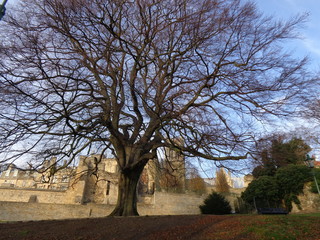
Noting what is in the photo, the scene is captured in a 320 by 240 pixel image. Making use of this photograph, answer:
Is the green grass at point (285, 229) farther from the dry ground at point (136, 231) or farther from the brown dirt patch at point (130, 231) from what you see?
the brown dirt patch at point (130, 231)

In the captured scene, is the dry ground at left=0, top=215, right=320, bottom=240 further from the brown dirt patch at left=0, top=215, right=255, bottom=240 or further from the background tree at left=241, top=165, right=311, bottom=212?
the background tree at left=241, top=165, right=311, bottom=212

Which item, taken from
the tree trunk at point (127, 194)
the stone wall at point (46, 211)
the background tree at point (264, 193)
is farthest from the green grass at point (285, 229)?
the stone wall at point (46, 211)

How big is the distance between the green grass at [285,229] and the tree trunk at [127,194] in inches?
178

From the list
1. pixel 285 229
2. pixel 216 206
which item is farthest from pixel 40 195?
pixel 285 229

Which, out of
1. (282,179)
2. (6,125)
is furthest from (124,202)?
(282,179)

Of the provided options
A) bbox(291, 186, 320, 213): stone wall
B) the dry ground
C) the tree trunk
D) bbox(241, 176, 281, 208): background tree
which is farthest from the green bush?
the dry ground

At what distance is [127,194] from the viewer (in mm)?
8219

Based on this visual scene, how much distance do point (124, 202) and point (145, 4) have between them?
6.62 m

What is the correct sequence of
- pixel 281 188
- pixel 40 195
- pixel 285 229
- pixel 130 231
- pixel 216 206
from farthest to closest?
pixel 40 195 → pixel 216 206 → pixel 281 188 → pixel 130 231 → pixel 285 229

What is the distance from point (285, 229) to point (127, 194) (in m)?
5.30

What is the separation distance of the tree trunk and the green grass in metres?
4.53

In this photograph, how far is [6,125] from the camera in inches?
233

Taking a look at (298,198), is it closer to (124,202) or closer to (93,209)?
(124,202)

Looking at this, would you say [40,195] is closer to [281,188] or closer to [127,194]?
[127,194]
